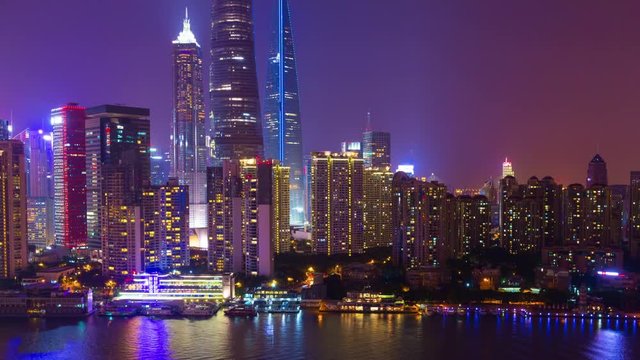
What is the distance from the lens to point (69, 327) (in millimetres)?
12773

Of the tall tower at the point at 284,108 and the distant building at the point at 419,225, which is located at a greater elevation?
the tall tower at the point at 284,108

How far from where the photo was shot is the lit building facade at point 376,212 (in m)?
20.5

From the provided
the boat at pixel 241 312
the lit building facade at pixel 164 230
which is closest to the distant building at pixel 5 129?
the lit building facade at pixel 164 230

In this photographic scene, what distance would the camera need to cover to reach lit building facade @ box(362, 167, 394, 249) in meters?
20.5

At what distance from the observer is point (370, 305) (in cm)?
1392

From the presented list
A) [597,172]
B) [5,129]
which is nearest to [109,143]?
[5,129]

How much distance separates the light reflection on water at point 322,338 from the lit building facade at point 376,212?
7041 millimetres

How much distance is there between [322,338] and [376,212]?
31.9 ft

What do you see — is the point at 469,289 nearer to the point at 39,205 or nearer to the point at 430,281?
the point at 430,281

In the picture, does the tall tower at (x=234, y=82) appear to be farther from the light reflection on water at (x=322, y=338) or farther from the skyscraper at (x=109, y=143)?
the light reflection on water at (x=322, y=338)

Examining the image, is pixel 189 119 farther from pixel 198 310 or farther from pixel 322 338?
pixel 322 338

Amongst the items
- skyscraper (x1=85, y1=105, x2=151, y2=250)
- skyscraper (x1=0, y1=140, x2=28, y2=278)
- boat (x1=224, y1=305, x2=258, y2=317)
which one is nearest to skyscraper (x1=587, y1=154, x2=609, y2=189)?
boat (x1=224, y1=305, x2=258, y2=317)

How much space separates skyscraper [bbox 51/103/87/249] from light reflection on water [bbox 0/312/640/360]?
8.77 metres

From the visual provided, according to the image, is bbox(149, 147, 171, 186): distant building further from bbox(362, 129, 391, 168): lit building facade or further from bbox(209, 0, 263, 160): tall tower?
bbox(362, 129, 391, 168): lit building facade
